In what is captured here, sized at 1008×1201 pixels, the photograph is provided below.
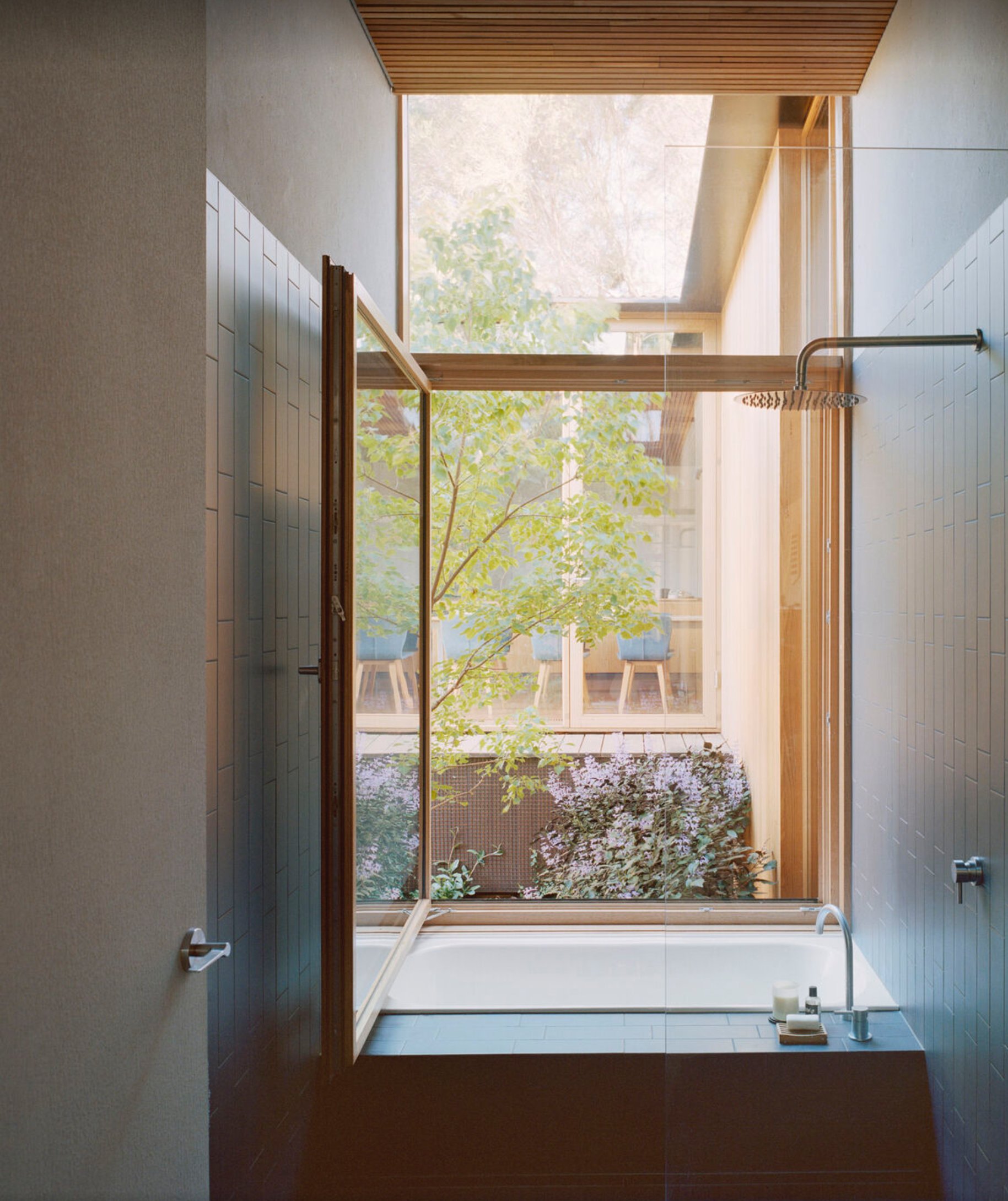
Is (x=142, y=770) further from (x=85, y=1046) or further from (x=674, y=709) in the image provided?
(x=674, y=709)

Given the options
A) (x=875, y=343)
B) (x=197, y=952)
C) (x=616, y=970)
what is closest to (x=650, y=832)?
(x=616, y=970)

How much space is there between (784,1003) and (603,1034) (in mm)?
487

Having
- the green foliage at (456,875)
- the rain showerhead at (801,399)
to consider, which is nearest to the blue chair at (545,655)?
the green foliage at (456,875)

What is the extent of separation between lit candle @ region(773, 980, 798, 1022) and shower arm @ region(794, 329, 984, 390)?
1296mm

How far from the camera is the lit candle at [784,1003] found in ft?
6.40

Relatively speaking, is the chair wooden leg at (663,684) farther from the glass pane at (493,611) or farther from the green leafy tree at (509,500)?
the glass pane at (493,611)

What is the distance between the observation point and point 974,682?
1579mm

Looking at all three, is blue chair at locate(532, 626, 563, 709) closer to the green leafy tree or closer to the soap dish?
the green leafy tree

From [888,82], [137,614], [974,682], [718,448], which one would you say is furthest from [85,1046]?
[888,82]

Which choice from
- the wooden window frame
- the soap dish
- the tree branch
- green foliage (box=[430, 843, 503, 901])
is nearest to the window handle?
the wooden window frame

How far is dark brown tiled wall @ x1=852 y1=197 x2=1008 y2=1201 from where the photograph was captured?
154 cm

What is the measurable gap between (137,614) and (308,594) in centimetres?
97

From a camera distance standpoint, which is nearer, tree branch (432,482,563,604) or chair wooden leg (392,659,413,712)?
chair wooden leg (392,659,413,712)

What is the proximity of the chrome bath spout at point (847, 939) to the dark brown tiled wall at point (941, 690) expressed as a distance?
3cm
